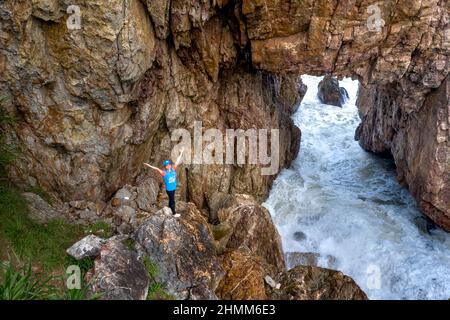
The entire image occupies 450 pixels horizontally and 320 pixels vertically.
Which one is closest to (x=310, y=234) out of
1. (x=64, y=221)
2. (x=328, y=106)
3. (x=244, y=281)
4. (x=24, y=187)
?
(x=244, y=281)

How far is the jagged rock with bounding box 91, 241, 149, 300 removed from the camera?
30.4 ft

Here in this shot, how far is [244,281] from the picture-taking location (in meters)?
11.7

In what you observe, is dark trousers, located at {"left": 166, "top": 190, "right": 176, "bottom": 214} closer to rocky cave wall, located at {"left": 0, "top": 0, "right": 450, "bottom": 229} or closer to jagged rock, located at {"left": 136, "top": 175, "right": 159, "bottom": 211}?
jagged rock, located at {"left": 136, "top": 175, "right": 159, "bottom": 211}

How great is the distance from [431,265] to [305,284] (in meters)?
7.79

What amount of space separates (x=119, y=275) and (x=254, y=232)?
6925 mm

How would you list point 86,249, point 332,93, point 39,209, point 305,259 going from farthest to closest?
1. point 332,93
2. point 305,259
3. point 39,209
4. point 86,249

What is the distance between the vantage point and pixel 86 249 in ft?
Result: 33.8

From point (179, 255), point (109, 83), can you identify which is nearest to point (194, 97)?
point (109, 83)

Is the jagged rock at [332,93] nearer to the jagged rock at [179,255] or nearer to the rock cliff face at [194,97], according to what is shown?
the rock cliff face at [194,97]

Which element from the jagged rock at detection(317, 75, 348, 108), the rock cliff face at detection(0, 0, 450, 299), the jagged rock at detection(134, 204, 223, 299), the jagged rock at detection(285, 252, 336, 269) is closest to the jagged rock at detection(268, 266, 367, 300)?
the rock cliff face at detection(0, 0, 450, 299)

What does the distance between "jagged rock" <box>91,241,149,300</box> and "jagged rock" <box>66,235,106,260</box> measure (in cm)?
25

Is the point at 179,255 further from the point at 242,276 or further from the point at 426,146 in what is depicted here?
the point at 426,146

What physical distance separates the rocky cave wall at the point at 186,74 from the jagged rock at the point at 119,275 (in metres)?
4.47

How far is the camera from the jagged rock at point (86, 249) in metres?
10.2
